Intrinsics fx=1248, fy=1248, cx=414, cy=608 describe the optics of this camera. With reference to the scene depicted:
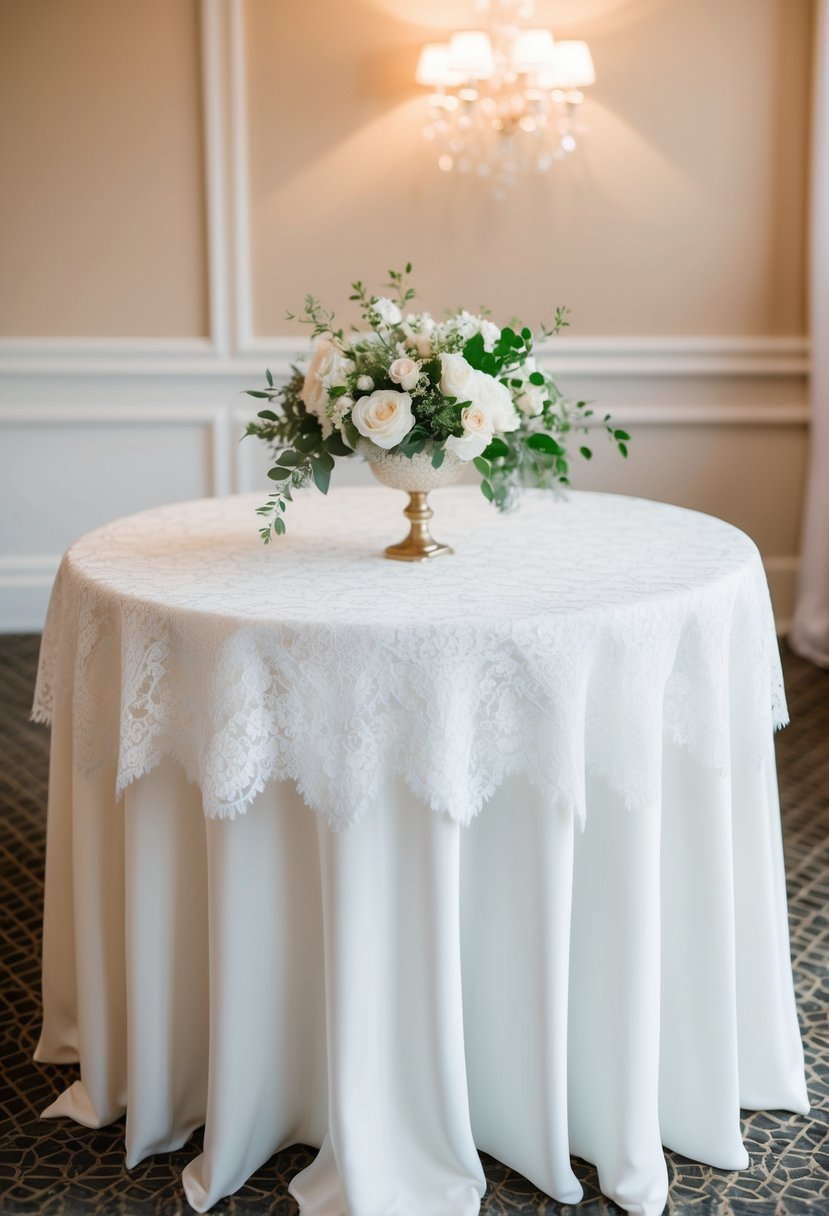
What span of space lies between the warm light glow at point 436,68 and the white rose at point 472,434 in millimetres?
2943

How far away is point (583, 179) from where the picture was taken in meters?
4.76

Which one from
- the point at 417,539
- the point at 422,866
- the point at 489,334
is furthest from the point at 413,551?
the point at 422,866

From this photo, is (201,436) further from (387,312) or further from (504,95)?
(387,312)

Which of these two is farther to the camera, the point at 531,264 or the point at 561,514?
the point at 531,264

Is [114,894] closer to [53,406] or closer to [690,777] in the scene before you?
[690,777]

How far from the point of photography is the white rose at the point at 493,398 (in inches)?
79.6

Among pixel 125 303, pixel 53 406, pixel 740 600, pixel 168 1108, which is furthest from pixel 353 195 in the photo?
pixel 168 1108

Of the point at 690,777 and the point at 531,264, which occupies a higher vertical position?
the point at 531,264

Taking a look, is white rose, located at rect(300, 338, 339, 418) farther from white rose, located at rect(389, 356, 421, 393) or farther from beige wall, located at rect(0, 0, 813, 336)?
beige wall, located at rect(0, 0, 813, 336)

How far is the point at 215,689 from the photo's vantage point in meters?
1.78

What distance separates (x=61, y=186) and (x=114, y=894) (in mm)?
3453

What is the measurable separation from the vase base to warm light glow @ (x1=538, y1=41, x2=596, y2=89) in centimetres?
287

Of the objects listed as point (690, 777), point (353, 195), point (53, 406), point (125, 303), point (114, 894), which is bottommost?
point (114, 894)
